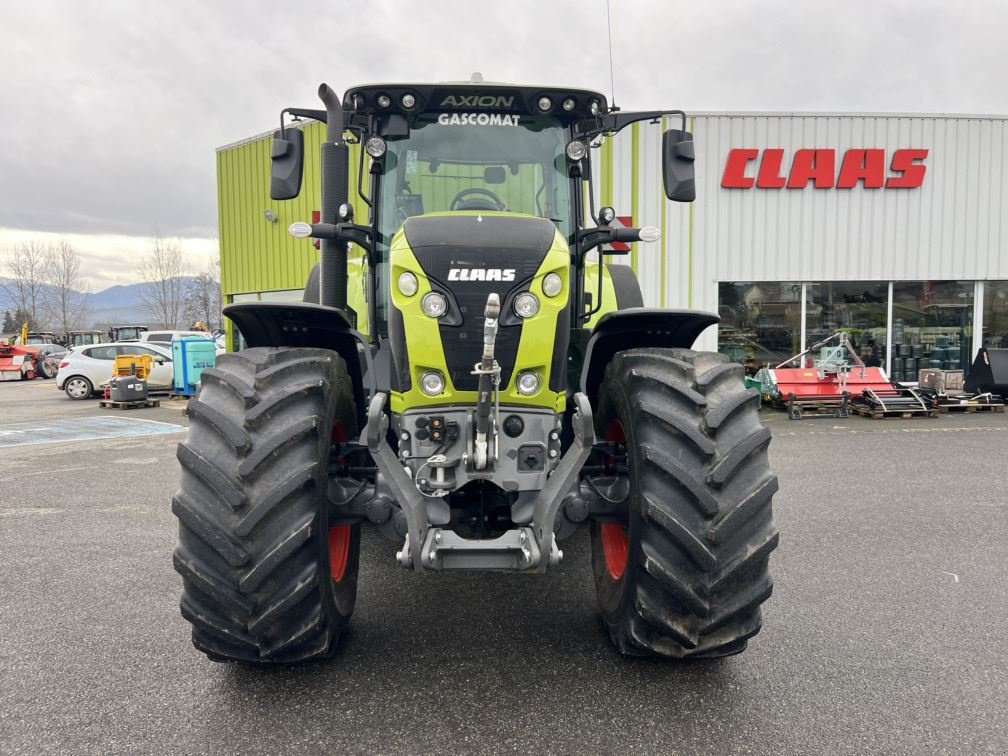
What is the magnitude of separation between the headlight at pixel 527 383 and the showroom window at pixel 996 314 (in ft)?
48.2

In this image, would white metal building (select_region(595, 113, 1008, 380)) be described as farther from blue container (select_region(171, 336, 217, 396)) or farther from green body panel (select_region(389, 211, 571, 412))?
green body panel (select_region(389, 211, 571, 412))

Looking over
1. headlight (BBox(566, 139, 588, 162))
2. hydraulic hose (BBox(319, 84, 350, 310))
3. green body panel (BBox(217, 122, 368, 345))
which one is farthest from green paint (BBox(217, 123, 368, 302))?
headlight (BBox(566, 139, 588, 162))

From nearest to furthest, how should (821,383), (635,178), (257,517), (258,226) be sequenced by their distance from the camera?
(257,517)
(821,383)
(635,178)
(258,226)

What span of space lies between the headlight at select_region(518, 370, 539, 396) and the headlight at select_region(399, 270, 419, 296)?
56 cm

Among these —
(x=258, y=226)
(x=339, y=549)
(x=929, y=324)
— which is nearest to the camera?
(x=339, y=549)

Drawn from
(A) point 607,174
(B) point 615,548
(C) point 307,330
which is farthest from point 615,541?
(A) point 607,174

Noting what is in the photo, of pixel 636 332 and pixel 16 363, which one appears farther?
pixel 16 363

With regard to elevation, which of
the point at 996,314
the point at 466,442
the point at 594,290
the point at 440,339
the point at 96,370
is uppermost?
the point at 996,314

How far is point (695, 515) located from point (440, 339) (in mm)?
1191

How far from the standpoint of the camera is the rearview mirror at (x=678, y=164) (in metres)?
3.35

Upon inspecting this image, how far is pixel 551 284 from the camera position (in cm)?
273

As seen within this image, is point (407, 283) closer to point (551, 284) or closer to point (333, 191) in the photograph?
point (551, 284)

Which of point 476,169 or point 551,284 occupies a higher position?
point 476,169

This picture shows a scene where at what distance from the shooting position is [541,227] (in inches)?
112
